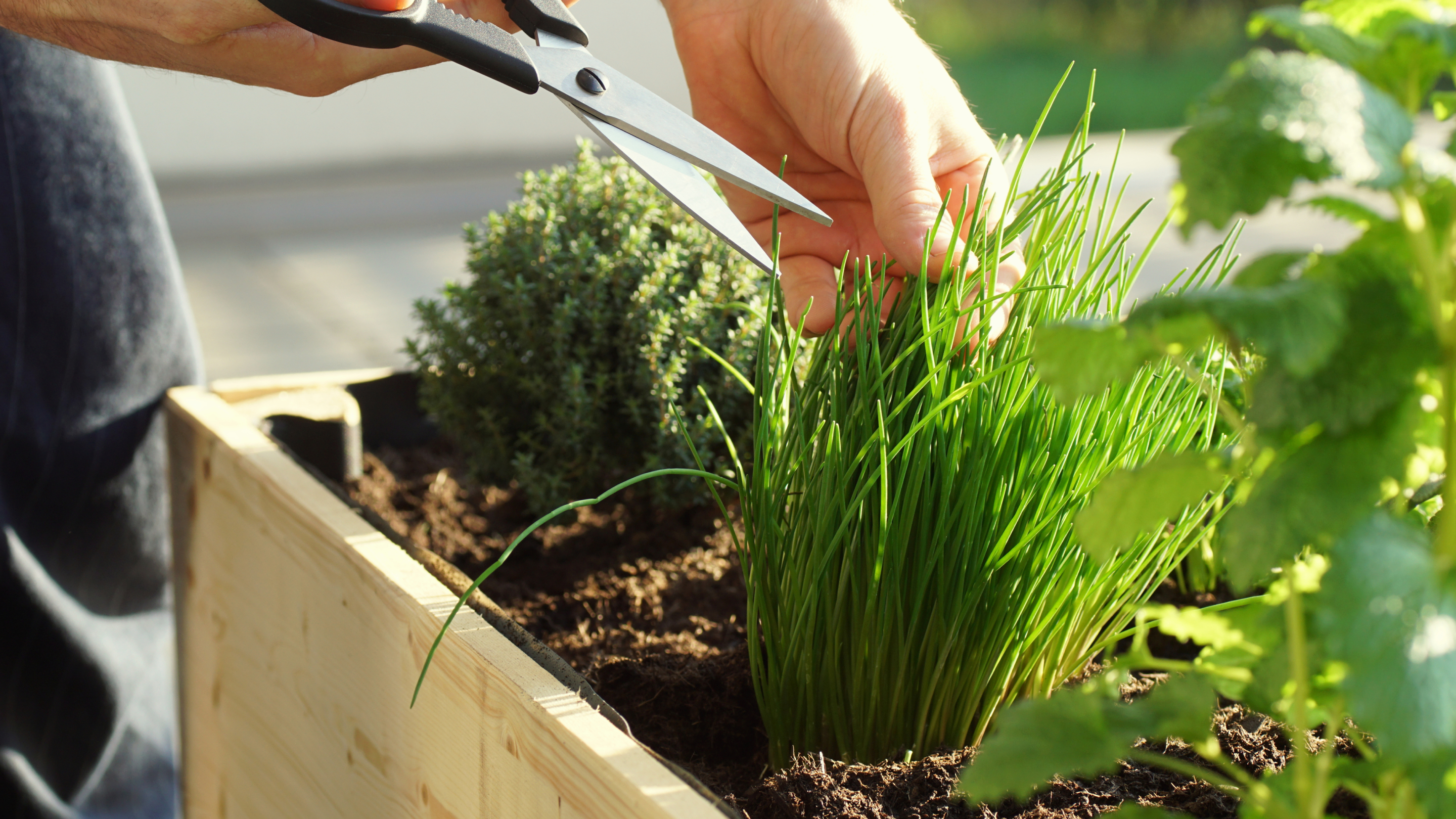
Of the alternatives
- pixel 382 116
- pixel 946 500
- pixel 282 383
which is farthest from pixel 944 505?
pixel 382 116

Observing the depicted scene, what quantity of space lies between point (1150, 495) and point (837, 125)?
0.54 meters

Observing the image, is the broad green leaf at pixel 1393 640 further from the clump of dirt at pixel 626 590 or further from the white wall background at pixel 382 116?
the white wall background at pixel 382 116

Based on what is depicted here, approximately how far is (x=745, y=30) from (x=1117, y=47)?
9.53 meters

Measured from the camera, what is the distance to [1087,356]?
0.31 m

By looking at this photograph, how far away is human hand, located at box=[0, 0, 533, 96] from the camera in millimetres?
669

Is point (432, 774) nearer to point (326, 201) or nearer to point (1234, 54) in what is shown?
point (326, 201)

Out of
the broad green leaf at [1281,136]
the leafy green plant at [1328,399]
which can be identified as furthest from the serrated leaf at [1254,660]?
the broad green leaf at [1281,136]

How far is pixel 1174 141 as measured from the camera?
11.4 inches

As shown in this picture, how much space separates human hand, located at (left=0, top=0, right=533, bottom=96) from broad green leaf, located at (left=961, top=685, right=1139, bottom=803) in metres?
0.57

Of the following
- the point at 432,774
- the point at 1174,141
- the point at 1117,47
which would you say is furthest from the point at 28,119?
the point at 1117,47

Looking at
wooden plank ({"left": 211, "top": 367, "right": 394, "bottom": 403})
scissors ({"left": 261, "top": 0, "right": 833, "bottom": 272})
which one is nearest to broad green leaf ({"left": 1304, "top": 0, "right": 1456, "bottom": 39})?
scissors ({"left": 261, "top": 0, "right": 833, "bottom": 272})

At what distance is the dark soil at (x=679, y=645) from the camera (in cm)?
57

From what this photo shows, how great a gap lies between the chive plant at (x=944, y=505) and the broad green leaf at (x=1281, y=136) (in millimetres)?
267

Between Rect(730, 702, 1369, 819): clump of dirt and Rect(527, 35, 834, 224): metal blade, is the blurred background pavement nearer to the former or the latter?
Rect(527, 35, 834, 224): metal blade
